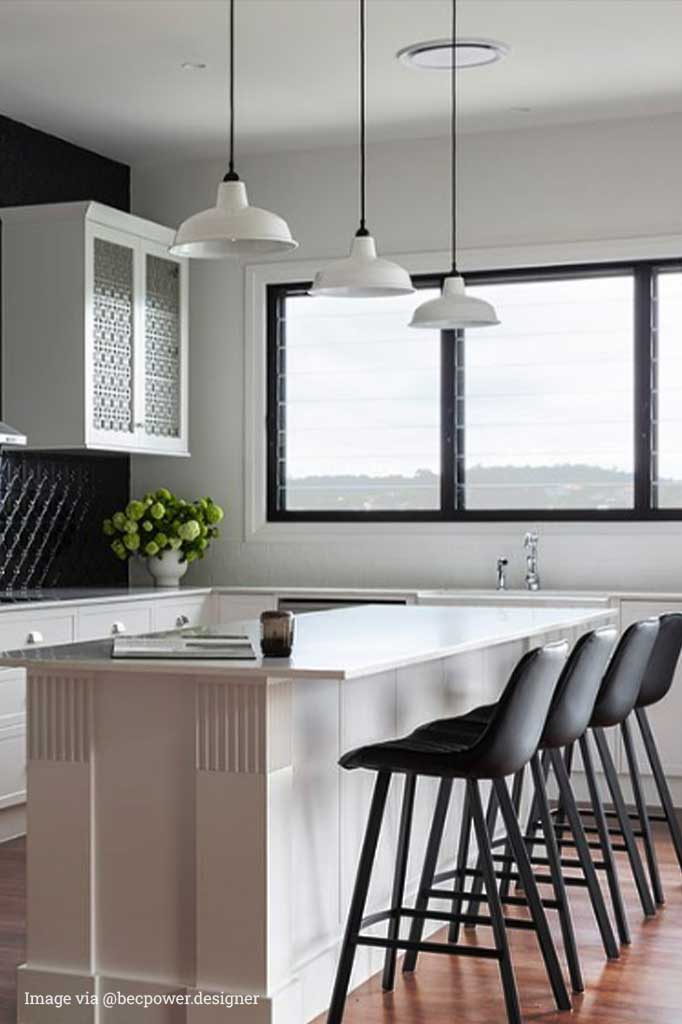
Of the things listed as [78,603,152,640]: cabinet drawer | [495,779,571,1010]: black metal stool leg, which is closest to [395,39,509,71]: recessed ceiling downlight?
[78,603,152,640]: cabinet drawer

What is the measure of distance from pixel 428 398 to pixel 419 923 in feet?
11.5

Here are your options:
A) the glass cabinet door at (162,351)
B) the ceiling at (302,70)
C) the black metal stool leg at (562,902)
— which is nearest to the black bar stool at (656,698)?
the black metal stool leg at (562,902)

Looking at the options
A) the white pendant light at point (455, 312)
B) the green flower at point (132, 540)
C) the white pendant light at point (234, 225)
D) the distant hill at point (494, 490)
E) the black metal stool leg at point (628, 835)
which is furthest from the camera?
the green flower at point (132, 540)

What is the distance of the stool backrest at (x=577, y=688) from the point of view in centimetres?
418

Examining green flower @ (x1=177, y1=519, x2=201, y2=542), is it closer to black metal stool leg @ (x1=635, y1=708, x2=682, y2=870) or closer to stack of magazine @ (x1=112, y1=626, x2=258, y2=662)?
black metal stool leg @ (x1=635, y1=708, x2=682, y2=870)

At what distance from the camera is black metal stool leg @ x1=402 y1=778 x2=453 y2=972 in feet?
14.1

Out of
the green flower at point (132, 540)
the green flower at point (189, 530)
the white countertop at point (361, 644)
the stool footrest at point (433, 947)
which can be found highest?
the green flower at point (189, 530)

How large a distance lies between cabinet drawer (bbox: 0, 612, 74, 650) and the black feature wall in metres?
0.74

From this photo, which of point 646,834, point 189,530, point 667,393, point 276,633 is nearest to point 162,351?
point 189,530

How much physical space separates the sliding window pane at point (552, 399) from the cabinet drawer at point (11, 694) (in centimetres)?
234

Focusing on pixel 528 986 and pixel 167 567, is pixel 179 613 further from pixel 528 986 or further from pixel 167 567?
pixel 528 986

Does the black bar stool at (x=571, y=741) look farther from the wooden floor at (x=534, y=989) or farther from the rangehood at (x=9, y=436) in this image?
the rangehood at (x=9, y=436)

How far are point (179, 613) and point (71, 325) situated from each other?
1.34m

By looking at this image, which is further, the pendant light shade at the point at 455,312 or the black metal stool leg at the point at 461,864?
the pendant light shade at the point at 455,312
